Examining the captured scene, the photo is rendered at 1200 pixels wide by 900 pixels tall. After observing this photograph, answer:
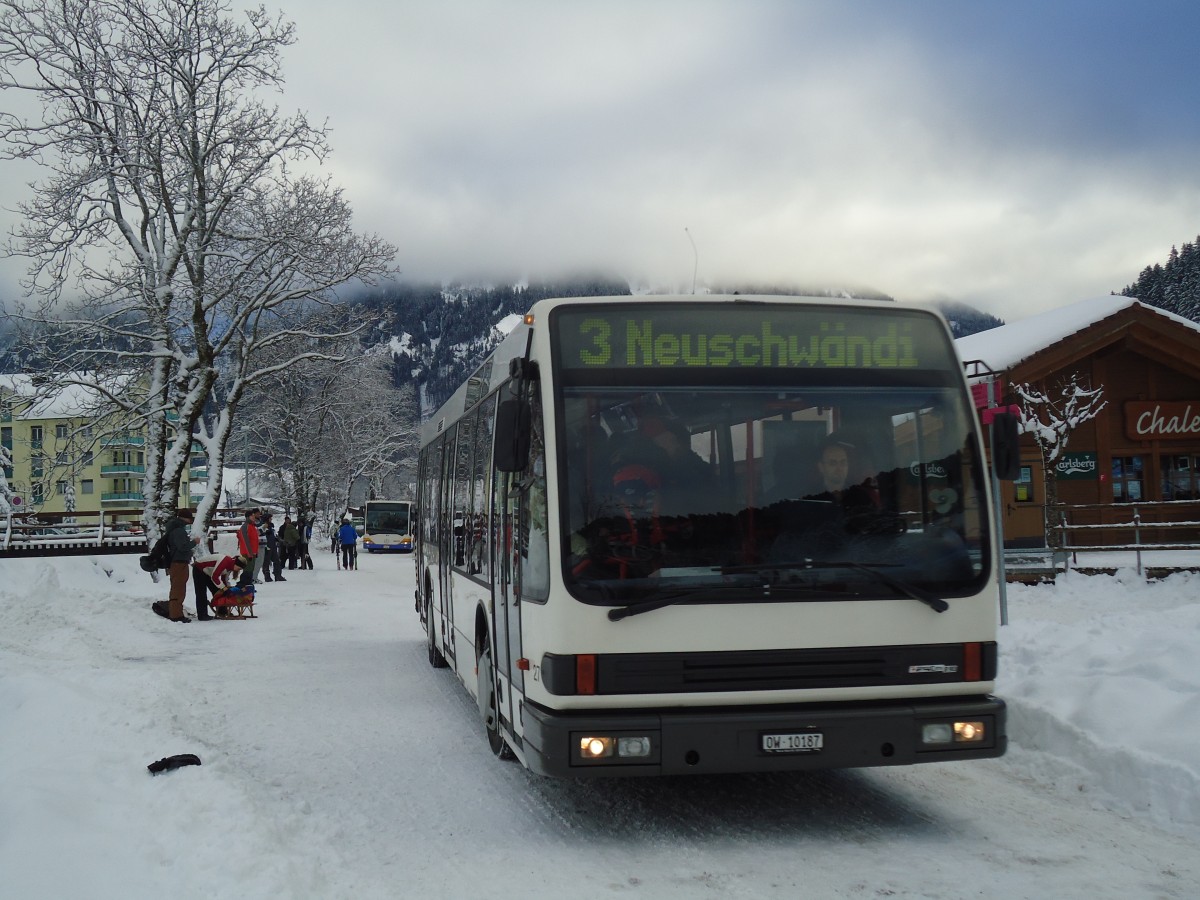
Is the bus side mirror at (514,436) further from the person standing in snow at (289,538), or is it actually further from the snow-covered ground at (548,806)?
the person standing in snow at (289,538)

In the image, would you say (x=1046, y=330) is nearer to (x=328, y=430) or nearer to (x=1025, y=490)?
(x=1025, y=490)

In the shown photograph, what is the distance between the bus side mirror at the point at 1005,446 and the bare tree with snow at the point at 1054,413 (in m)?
18.4

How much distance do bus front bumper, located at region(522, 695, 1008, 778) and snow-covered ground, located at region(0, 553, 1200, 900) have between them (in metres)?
0.44

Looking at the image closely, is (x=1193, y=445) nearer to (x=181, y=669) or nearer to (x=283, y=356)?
(x=181, y=669)

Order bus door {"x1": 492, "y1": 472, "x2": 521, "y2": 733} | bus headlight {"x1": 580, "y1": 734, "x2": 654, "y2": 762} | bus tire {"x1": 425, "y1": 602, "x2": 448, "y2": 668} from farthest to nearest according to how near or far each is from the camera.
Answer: bus tire {"x1": 425, "y1": 602, "x2": 448, "y2": 668} < bus door {"x1": 492, "y1": 472, "x2": 521, "y2": 733} < bus headlight {"x1": 580, "y1": 734, "x2": 654, "y2": 762}

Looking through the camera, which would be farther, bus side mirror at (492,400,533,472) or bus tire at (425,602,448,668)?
bus tire at (425,602,448,668)

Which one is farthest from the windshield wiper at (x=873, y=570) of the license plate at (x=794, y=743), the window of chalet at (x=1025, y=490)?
the window of chalet at (x=1025, y=490)

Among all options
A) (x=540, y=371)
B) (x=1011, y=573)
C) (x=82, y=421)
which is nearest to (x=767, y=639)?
(x=540, y=371)

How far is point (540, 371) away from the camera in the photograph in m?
6.10

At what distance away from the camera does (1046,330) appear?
30.9m

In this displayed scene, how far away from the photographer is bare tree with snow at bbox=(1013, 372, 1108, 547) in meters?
26.2

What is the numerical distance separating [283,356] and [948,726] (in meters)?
43.6

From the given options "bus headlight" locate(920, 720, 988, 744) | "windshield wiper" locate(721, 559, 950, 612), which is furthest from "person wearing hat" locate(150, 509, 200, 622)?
"bus headlight" locate(920, 720, 988, 744)

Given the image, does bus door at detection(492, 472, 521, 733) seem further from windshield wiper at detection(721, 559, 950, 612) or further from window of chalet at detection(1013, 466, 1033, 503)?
window of chalet at detection(1013, 466, 1033, 503)
